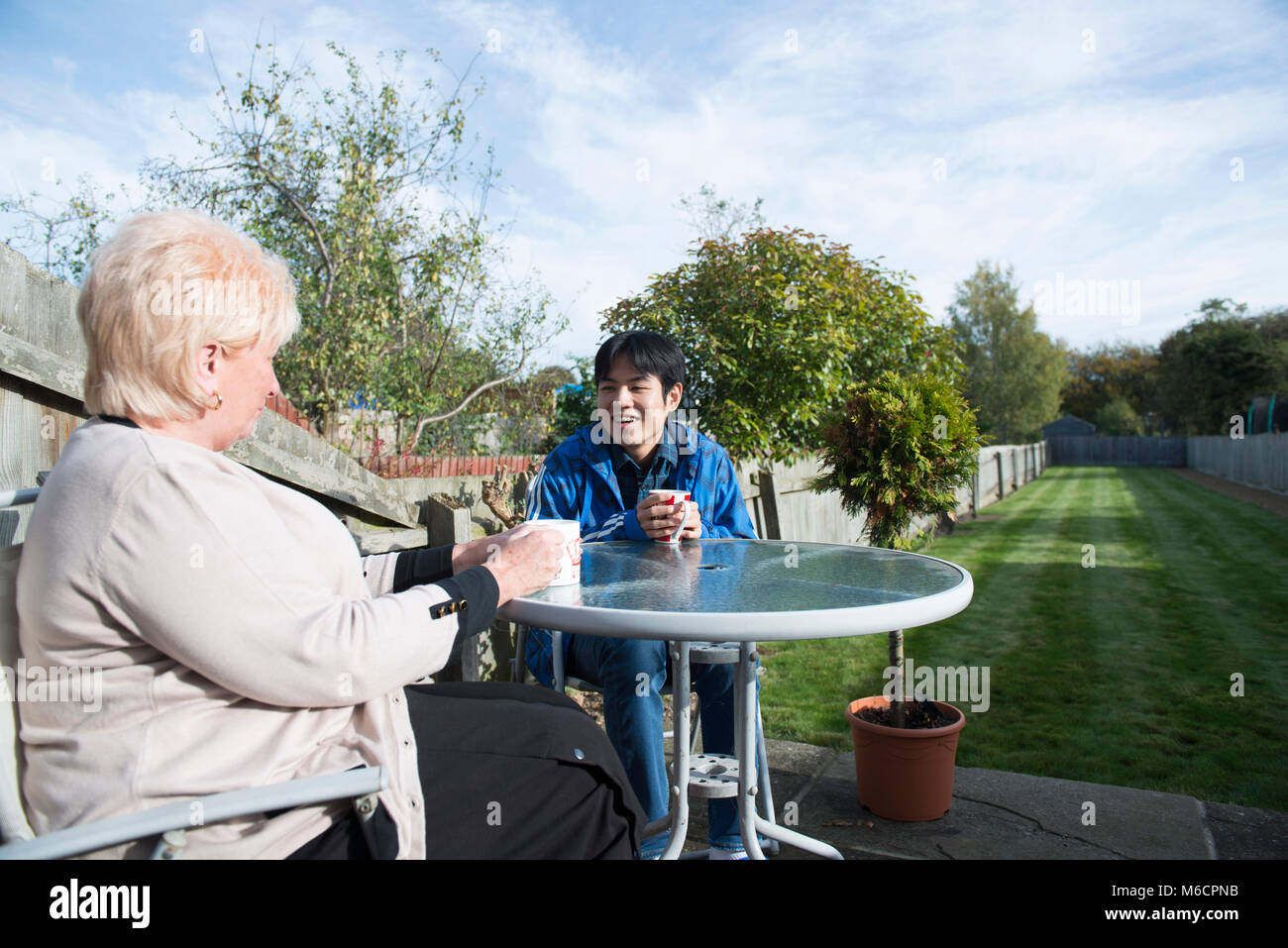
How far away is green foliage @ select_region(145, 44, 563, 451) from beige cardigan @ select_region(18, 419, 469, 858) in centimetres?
529

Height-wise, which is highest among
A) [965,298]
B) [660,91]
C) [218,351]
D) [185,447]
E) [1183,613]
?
[965,298]

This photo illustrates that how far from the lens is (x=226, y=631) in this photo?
996 millimetres

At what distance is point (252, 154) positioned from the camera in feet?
21.2

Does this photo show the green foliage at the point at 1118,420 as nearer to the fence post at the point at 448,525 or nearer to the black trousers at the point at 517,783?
the fence post at the point at 448,525

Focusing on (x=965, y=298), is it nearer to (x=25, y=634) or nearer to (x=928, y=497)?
(x=928, y=497)

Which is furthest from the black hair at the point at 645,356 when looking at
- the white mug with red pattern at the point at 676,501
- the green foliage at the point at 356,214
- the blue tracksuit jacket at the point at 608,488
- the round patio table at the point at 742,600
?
the green foliage at the point at 356,214

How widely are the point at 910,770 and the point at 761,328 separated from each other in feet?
12.3

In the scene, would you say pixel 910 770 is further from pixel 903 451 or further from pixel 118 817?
pixel 118 817

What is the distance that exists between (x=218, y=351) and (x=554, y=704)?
2.85 ft

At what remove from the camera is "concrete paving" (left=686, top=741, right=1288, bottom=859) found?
2.49m

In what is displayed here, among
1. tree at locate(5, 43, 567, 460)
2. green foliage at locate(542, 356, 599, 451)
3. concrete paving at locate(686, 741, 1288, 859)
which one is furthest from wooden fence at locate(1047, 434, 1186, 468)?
concrete paving at locate(686, 741, 1288, 859)

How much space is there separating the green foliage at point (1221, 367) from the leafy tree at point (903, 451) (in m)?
35.6
